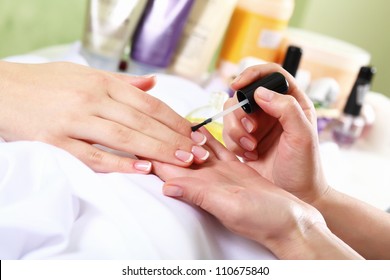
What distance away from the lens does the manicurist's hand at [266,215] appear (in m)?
0.60

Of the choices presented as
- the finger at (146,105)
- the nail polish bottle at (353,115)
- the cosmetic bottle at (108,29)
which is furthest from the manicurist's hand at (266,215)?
the nail polish bottle at (353,115)

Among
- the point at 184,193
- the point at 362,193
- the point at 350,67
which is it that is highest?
the point at 350,67

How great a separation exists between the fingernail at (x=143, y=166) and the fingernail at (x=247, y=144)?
0.70ft

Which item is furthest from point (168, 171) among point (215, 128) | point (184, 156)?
point (215, 128)

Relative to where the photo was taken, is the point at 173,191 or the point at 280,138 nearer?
the point at 173,191

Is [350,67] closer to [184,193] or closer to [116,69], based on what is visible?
[116,69]

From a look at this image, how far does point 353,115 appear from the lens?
4.67 ft

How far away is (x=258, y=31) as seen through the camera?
1.41 metres

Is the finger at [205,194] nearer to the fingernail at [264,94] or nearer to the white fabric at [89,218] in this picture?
the white fabric at [89,218]

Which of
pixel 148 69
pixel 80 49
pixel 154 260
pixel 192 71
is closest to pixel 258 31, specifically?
pixel 192 71

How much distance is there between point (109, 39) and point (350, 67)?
2.32 feet

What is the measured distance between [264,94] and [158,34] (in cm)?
58

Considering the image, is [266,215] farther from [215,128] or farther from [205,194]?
[215,128]

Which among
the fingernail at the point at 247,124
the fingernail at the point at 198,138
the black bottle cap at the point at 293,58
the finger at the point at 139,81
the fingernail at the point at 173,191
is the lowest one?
the fingernail at the point at 173,191
